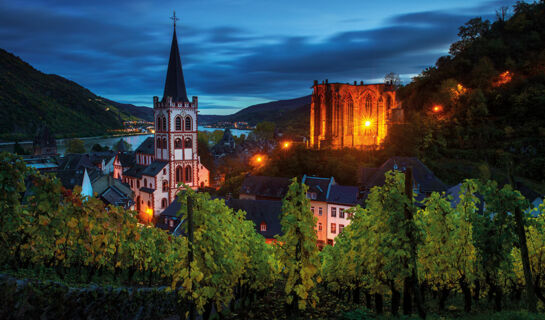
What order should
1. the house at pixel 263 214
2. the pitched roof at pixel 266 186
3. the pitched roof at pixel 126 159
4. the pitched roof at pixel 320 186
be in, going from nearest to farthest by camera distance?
the house at pixel 263 214 → the pitched roof at pixel 320 186 → the pitched roof at pixel 266 186 → the pitched roof at pixel 126 159

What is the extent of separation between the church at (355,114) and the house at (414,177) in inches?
459

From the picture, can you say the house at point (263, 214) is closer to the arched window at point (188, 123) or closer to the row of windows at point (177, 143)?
the row of windows at point (177, 143)

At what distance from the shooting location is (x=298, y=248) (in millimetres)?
13078

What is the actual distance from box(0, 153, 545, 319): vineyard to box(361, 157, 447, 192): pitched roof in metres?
24.4

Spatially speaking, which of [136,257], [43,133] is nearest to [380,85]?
[136,257]

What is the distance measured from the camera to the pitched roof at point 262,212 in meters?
37.5

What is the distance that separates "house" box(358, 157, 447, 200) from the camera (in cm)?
3944

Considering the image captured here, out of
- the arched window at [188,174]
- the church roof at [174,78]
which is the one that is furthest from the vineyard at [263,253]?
the church roof at [174,78]

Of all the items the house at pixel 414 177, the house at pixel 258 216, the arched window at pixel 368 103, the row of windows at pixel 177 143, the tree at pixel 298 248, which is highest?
the arched window at pixel 368 103

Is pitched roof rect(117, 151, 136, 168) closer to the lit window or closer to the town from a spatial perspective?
the lit window

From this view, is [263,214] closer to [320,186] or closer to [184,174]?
[320,186]

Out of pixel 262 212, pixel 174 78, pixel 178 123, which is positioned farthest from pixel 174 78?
pixel 262 212

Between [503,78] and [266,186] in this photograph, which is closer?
[266,186]

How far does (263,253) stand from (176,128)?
4042 cm
